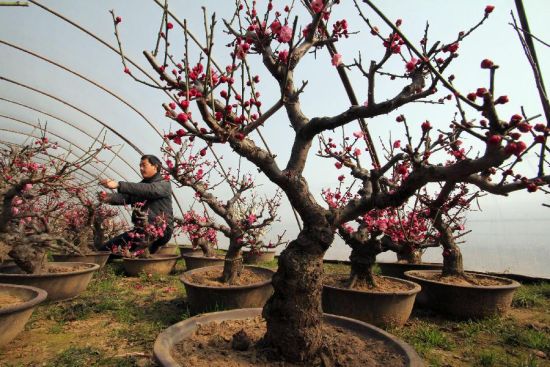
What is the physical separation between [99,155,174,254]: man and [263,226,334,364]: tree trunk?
433cm

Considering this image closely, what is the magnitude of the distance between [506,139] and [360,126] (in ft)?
5.35

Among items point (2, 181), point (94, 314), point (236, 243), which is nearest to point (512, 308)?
point (236, 243)

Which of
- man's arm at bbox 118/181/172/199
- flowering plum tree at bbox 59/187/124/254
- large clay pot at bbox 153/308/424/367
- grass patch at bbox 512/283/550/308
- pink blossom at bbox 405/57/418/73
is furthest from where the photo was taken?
flowering plum tree at bbox 59/187/124/254

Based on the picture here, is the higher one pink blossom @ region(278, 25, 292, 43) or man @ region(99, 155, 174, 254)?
pink blossom @ region(278, 25, 292, 43)

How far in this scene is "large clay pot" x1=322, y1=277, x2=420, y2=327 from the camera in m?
3.19

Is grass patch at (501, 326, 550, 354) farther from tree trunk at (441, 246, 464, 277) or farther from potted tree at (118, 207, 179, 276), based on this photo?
potted tree at (118, 207, 179, 276)

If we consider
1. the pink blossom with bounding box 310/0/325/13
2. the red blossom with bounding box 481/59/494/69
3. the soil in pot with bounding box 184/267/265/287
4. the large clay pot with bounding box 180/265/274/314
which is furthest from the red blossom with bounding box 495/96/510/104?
the soil in pot with bounding box 184/267/265/287

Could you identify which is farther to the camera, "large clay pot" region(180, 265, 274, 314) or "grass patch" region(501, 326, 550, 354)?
"large clay pot" region(180, 265, 274, 314)

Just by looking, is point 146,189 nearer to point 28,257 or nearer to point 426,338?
point 28,257

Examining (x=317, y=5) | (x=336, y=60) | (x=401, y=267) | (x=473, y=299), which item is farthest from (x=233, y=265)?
(x=401, y=267)

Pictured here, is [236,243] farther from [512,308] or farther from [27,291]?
[512,308]

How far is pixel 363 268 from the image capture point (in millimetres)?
3654

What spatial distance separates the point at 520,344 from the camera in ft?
10.4

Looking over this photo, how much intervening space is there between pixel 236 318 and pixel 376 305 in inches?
59.4
